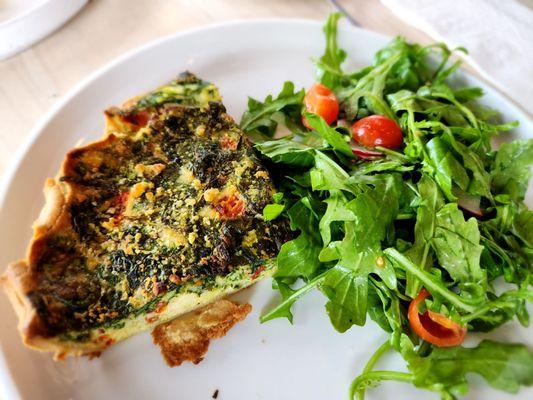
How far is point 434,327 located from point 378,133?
3.17 ft

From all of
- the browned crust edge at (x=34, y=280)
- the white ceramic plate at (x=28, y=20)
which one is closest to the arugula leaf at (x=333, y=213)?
the browned crust edge at (x=34, y=280)

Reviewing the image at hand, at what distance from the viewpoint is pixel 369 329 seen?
83.5 inches

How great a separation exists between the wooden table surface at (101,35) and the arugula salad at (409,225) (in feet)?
3.79

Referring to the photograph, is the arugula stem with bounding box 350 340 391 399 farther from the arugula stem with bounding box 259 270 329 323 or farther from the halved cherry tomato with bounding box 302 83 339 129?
the halved cherry tomato with bounding box 302 83 339 129

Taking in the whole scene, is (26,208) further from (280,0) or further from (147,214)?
(280,0)

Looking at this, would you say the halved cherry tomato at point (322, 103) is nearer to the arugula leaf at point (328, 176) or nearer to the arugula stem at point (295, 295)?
the arugula leaf at point (328, 176)

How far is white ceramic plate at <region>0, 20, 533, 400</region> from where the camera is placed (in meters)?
1.88

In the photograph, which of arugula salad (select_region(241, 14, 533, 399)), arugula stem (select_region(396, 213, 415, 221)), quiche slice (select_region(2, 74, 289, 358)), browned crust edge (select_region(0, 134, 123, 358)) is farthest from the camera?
arugula stem (select_region(396, 213, 415, 221))

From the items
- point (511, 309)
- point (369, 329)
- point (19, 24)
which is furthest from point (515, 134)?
point (19, 24)

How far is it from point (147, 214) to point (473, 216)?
59.4 inches

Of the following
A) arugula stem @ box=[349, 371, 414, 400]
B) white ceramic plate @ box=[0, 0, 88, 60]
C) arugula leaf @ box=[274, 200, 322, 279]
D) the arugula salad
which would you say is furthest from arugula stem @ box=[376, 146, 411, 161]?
white ceramic plate @ box=[0, 0, 88, 60]

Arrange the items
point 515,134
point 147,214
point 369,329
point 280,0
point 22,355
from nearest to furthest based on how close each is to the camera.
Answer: point 22,355, point 147,214, point 369,329, point 515,134, point 280,0

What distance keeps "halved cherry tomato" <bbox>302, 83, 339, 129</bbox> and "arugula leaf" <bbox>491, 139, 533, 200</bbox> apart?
868 millimetres

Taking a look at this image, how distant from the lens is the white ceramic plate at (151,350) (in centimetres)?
188
